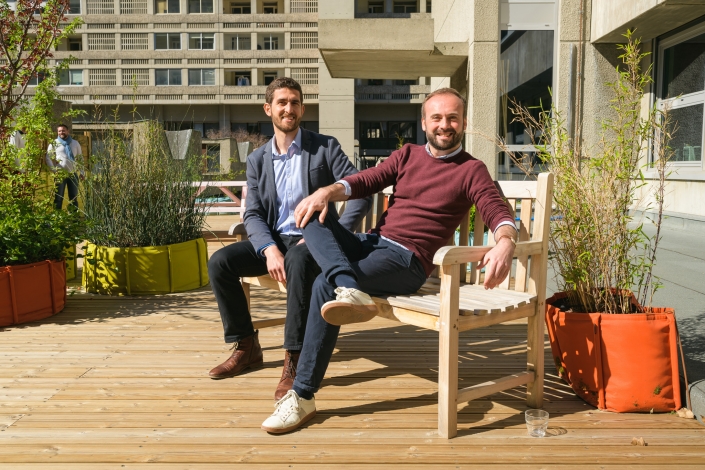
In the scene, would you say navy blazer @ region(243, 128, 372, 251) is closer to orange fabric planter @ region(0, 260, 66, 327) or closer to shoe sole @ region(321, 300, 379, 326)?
shoe sole @ region(321, 300, 379, 326)

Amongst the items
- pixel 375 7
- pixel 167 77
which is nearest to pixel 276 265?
pixel 375 7

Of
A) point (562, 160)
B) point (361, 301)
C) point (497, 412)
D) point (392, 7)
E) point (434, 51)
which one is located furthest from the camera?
point (392, 7)

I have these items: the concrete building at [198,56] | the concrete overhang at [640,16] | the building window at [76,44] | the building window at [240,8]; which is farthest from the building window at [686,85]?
the building window at [76,44]

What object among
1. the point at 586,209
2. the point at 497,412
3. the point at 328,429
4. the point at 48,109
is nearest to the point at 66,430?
the point at 328,429

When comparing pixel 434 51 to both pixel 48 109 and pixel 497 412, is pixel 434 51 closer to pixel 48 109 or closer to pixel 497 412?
pixel 48 109

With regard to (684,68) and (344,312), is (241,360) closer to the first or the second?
(344,312)

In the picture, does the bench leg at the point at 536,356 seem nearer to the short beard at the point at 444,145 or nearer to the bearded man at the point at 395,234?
the bearded man at the point at 395,234

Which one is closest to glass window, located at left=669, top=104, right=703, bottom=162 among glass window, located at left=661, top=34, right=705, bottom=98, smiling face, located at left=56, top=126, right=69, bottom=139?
glass window, located at left=661, top=34, right=705, bottom=98

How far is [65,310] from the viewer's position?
450 centimetres

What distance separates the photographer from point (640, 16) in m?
7.32

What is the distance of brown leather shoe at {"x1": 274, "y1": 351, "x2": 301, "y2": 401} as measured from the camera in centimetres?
272

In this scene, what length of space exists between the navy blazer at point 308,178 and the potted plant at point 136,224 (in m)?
1.95

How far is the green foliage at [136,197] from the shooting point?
16.2 ft

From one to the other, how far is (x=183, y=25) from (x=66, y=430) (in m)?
41.5
